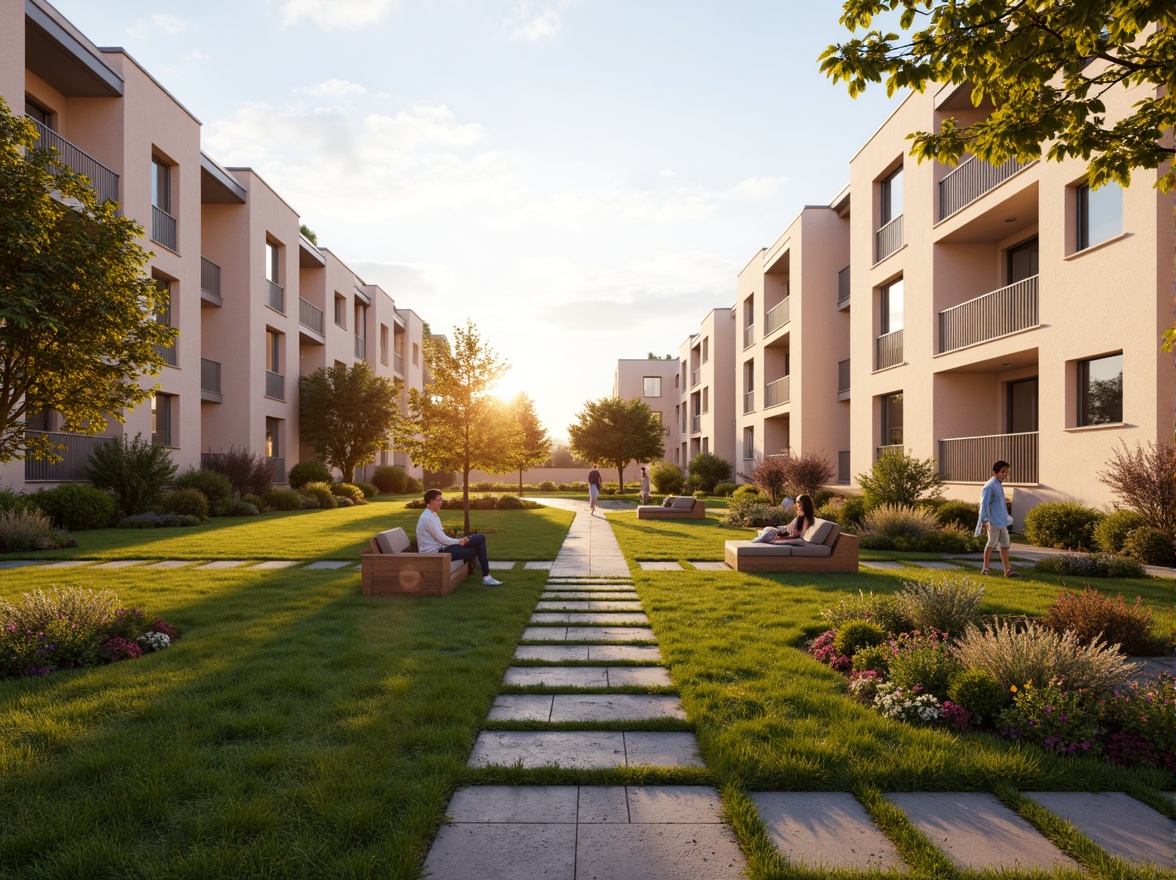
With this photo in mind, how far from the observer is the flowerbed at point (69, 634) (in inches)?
204

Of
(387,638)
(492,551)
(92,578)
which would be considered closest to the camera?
(387,638)

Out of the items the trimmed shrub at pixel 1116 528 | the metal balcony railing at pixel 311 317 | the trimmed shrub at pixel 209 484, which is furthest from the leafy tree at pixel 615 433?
the trimmed shrub at pixel 1116 528

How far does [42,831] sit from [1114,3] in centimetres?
680

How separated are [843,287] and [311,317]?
23.5m

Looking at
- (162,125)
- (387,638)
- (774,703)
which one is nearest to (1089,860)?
(774,703)

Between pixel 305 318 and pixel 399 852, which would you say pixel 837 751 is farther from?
pixel 305 318

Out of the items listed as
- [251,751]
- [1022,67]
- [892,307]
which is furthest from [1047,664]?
[892,307]

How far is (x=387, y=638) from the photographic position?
6.27 metres

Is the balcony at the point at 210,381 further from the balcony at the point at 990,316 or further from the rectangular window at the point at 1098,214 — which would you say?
the rectangular window at the point at 1098,214

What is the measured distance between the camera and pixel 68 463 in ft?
55.9

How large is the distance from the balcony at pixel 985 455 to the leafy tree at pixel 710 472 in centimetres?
1838

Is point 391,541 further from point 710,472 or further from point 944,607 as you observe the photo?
point 710,472

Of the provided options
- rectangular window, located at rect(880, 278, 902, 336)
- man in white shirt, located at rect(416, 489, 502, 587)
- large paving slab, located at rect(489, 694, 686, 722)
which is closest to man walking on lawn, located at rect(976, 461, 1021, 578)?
man in white shirt, located at rect(416, 489, 502, 587)

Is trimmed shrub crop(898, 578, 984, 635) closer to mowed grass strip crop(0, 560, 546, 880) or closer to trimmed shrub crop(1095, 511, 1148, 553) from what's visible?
mowed grass strip crop(0, 560, 546, 880)
